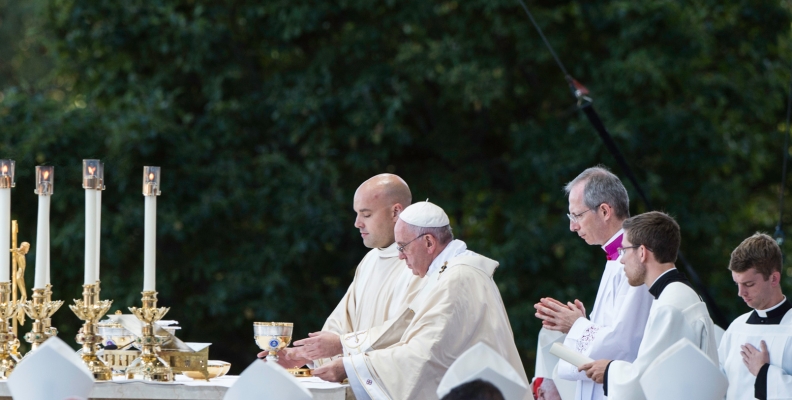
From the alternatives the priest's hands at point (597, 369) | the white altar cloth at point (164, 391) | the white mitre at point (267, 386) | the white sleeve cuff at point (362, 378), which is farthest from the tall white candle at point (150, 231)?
the priest's hands at point (597, 369)

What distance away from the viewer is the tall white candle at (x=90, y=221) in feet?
12.9

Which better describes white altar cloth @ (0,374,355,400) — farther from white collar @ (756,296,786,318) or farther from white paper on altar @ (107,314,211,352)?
white collar @ (756,296,786,318)

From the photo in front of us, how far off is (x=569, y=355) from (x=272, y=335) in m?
1.14

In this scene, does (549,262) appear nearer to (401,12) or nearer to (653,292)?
(401,12)

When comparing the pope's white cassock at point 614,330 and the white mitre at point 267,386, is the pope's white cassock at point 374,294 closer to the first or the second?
the pope's white cassock at point 614,330

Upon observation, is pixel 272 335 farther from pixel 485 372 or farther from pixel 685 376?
pixel 685 376

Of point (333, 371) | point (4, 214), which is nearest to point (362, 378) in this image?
point (333, 371)

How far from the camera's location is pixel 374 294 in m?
5.24

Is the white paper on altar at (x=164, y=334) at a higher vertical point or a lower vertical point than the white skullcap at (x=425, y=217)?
lower

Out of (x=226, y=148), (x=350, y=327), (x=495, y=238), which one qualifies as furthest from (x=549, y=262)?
(x=350, y=327)

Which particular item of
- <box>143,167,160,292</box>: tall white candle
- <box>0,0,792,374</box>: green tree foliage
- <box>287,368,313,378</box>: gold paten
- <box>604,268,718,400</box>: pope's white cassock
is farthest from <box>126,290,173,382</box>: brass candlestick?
<box>0,0,792,374</box>: green tree foliage

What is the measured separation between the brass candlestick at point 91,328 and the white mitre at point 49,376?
75 centimetres

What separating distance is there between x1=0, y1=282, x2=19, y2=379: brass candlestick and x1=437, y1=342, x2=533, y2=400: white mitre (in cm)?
202

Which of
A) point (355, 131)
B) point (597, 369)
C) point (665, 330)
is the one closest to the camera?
point (665, 330)
